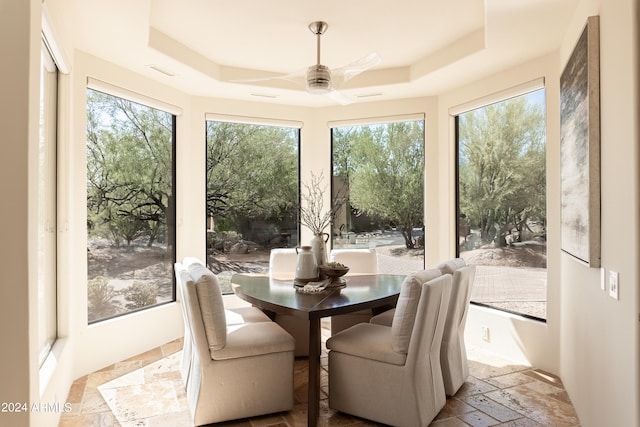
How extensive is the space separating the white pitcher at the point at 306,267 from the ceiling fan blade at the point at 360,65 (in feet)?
4.36

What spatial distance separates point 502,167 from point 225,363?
3002mm

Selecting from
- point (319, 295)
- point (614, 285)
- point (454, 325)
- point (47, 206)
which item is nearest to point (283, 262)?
point (319, 295)

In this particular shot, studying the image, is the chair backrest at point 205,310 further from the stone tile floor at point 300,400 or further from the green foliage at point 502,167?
the green foliage at point 502,167

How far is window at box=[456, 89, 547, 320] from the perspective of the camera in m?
3.70

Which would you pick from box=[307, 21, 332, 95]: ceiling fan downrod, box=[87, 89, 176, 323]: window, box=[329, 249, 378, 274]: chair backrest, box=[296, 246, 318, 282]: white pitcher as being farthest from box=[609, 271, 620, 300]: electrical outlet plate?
box=[87, 89, 176, 323]: window

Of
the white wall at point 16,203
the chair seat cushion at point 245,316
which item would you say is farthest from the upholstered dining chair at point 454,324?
the white wall at point 16,203

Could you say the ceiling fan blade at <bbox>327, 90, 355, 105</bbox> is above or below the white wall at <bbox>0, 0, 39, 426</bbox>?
above

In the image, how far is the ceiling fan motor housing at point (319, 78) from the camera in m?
3.02

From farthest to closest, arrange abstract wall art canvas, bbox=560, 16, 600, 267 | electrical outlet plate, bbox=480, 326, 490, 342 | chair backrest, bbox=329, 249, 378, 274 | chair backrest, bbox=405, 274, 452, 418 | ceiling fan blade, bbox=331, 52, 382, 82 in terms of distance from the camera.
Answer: chair backrest, bbox=329, 249, 378, 274, electrical outlet plate, bbox=480, 326, 490, 342, ceiling fan blade, bbox=331, 52, 382, 82, chair backrest, bbox=405, 274, 452, 418, abstract wall art canvas, bbox=560, 16, 600, 267

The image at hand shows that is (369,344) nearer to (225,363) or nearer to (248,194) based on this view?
(225,363)

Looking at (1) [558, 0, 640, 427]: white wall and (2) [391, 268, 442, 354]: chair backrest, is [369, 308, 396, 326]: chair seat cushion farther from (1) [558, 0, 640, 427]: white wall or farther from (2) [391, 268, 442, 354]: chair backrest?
(1) [558, 0, 640, 427]: white wall

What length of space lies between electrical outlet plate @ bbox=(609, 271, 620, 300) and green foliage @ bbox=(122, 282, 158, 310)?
3.76 m

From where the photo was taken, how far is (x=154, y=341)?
412 cm

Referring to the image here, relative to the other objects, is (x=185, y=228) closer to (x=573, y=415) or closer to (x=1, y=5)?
(x=1, y=5)
